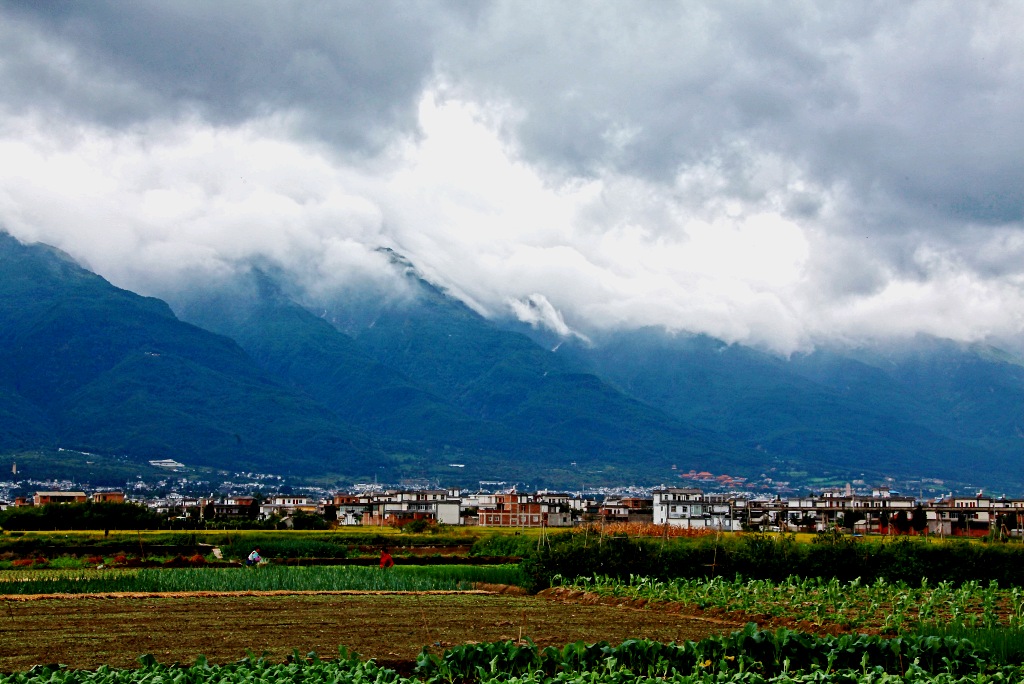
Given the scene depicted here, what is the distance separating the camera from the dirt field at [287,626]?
55.8 ft

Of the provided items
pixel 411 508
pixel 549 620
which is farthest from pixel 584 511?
pixel 549 620

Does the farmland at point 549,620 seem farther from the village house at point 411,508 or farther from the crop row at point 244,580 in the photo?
the village house at point 411,508

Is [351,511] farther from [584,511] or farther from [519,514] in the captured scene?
[584,511]

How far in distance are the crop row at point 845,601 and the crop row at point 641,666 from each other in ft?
8.34

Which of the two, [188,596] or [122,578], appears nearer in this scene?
[188,596]

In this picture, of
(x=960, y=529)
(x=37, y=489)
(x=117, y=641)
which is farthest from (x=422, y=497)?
(x=117, y=641)

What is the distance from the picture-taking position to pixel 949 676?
14.7 metres

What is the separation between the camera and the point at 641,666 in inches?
617

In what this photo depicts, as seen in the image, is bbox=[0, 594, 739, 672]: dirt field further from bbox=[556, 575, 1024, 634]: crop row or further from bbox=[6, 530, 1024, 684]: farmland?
bbox=[556, 575, 1024, 634]: crop row

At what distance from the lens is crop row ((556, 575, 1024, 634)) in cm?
2200

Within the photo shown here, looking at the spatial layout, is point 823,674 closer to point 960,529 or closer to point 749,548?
point 749,548

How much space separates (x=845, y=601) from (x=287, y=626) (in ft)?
42.7

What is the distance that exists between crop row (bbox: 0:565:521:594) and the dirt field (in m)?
3.51

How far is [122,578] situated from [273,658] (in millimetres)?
18708
